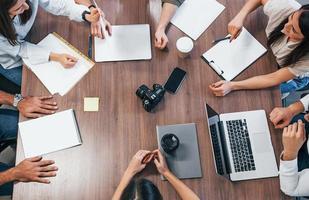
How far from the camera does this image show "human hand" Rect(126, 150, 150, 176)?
139cm

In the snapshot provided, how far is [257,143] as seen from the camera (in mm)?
1479

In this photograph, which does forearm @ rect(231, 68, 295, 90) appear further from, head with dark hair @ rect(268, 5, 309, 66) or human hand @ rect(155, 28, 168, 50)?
human hand @ rect(155, 28, 168, 50)

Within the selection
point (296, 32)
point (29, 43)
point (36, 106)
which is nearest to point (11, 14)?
point (29, 43)

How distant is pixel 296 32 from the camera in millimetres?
1447

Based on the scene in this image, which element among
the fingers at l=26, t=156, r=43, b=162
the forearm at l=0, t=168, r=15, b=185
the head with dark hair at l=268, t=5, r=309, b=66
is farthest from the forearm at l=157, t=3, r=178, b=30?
the forearm at l=0, t=168, r=15, b=185

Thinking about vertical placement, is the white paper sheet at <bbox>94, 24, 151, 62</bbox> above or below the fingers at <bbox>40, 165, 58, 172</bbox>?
above

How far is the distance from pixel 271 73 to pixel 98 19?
815mm

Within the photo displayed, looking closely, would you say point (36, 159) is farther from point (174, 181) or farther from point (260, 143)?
point (260, 143)

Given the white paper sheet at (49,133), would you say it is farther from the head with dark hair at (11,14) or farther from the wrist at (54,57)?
the head with dark hair at (11,14)

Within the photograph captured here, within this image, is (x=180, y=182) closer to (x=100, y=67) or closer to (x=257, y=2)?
(x=100, y=67)

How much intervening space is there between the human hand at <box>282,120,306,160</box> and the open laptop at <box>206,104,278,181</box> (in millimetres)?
75

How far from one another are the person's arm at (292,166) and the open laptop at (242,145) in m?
0.06

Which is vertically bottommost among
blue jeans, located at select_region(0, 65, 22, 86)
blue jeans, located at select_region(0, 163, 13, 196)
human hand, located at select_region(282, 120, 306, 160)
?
blue jeans, located at select_region(0, 163, 13, 196)

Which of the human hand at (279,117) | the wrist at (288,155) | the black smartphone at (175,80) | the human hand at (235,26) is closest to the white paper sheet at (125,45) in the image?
the black smartphone at (175,80)
